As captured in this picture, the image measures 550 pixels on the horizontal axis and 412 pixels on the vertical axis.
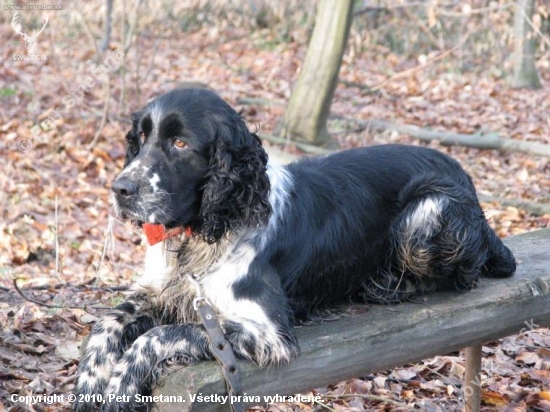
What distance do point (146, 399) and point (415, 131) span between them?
8374 mm

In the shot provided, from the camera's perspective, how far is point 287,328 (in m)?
3.95

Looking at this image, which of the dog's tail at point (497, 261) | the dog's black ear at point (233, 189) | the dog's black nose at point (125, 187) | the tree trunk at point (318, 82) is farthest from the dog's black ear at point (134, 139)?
the tree trunk at point (318, 82)

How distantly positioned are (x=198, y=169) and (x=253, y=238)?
46 cm

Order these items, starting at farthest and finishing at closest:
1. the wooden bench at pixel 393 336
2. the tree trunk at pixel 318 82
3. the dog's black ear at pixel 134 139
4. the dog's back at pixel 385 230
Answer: the tree trunk at pixel 318 82, the dog's back at pixel 385 230, the dog's black ear at pixel 134 139, the wooden bench at pixel 393 336

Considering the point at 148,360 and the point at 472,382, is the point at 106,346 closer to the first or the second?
the point at 148,360

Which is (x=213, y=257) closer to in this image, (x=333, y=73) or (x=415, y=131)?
(x=333, y=73)

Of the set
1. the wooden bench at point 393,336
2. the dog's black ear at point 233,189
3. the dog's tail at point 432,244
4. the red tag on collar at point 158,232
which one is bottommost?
the wooden bench at point 393,336

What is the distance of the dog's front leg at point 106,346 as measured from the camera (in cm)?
389

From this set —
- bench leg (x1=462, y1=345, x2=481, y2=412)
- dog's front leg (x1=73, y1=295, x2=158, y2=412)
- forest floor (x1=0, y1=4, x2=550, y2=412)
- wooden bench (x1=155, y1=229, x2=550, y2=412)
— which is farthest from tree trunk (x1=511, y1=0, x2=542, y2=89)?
dog's front leg (x1=73, y1=295, x2=158, y2=412)

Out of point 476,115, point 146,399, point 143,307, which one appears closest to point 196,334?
point 146,399

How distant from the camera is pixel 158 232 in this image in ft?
13.6

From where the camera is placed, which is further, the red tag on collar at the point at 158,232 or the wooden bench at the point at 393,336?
the red tag on collar at the point at 158,232

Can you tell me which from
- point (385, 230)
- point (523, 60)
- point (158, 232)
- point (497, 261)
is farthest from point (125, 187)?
point (523, 60)

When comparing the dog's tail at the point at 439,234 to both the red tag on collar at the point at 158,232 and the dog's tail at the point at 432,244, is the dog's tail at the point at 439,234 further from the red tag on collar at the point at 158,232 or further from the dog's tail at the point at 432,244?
the red tag on collar at the point at 158,232
